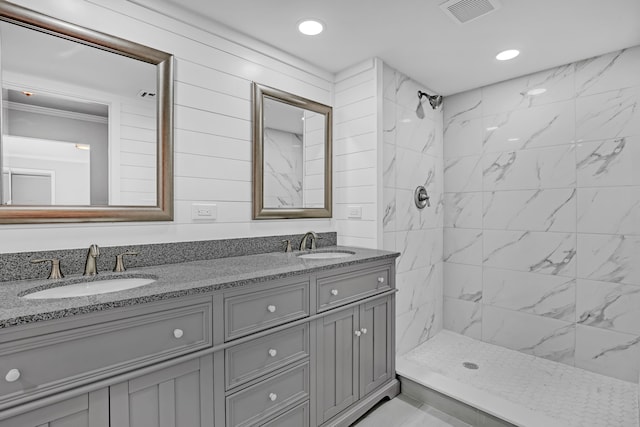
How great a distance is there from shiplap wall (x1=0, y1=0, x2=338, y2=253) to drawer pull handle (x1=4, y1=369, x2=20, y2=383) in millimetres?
695

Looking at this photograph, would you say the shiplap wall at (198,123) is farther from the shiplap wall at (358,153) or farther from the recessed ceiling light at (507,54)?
the recessed ceiling light at (507,54)

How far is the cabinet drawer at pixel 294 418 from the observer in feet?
4.96

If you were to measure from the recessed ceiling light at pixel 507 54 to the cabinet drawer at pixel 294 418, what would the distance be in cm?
267

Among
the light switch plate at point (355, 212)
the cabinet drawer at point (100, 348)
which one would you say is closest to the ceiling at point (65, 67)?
the cabinet drawer at point (100, 348)

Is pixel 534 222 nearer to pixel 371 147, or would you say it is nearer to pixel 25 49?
pixel 371 147

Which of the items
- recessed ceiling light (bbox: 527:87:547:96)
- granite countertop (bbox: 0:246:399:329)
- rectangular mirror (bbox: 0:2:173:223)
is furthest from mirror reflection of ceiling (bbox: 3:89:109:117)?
recessed ceiling light (bbox: 527:87:547:96)

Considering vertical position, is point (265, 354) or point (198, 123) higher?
point (198, 123)

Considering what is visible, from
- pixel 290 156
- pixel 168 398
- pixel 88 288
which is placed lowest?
pixel 168 398

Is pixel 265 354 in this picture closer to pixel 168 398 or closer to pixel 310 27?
pixel 168 398

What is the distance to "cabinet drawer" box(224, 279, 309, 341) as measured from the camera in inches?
52.9

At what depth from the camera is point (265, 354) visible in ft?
4.80

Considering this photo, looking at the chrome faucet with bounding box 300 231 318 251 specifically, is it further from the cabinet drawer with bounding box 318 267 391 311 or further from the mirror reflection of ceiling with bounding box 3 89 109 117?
the mirror reflection of ceiling with bounding box 3 89 109 117

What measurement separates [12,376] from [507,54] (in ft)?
10.3

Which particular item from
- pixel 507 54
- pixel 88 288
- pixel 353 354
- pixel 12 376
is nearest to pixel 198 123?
pixel 88 288
